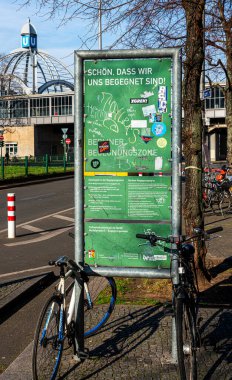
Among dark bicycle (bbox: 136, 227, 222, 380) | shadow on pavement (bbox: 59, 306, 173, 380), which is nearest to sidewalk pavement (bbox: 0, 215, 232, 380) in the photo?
shadow on pavement (bbox: 59, 306, 173, 380)

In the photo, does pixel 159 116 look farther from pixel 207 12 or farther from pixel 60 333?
pixel 207 12

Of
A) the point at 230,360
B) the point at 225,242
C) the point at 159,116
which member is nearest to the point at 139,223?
the point at 159,116

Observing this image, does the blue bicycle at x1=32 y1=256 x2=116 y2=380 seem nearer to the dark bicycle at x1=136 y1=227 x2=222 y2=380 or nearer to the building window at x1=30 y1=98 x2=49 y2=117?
the dark bicycle at x1=136 y1=227 x2=222 y2=380

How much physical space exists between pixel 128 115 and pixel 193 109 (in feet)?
8.95

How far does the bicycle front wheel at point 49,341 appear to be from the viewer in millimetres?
4047

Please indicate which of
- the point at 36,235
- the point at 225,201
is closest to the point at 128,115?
the point at 36,235

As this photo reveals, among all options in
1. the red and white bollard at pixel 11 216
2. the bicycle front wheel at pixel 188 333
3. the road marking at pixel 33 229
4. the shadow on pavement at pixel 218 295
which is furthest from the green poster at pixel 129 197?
the road marking at pixel 33 229

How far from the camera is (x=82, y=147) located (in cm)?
472

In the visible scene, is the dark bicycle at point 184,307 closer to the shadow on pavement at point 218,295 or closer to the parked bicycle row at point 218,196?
the shadow on pavement at point 218,295

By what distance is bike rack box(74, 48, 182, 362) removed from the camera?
456 centimetres

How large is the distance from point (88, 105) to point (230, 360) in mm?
2387

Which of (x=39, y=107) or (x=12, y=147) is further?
(x=39, y=107)

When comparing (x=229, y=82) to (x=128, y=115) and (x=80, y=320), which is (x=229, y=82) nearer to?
(x=128, y=115)

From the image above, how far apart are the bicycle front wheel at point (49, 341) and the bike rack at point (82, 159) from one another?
40 centimetres
